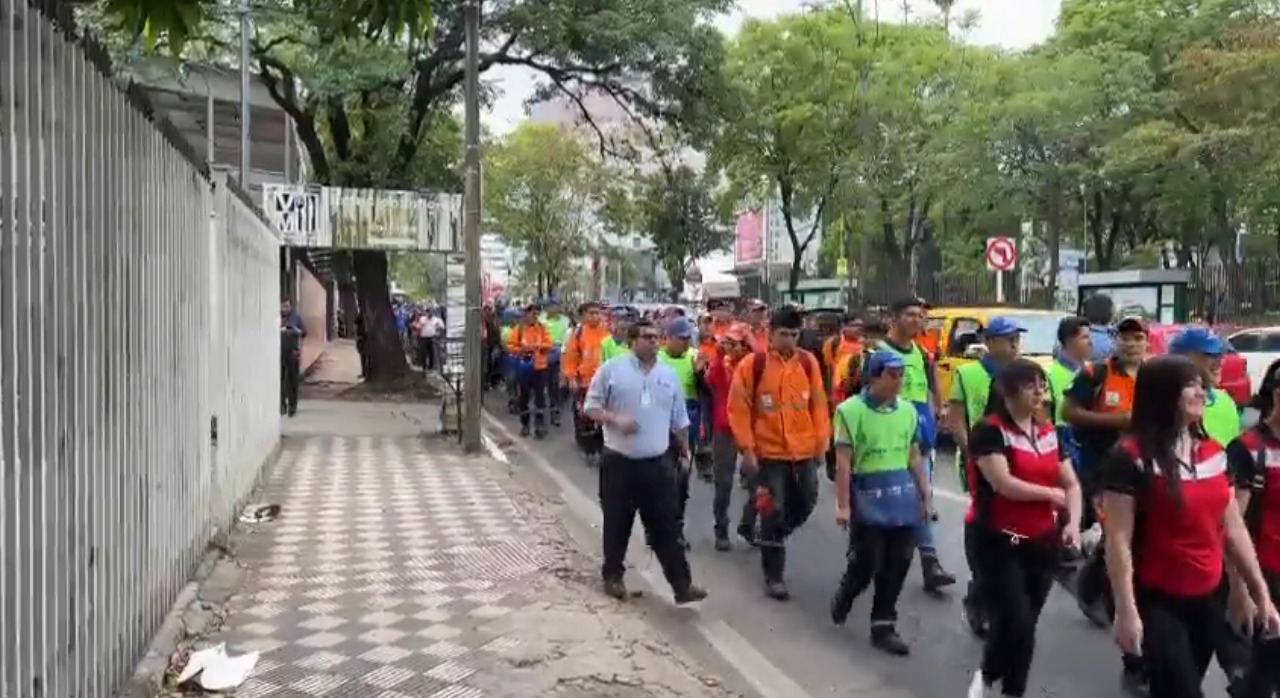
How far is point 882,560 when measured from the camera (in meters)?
6.75

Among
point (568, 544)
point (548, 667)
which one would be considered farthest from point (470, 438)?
point (548, 667)

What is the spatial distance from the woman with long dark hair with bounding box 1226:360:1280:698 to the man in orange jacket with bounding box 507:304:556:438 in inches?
511

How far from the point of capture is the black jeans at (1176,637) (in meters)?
4.27

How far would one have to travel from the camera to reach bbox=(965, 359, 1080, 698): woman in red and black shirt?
5.21 m

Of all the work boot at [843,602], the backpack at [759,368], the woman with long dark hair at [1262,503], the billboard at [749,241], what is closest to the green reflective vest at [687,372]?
the backpack at [759,368]

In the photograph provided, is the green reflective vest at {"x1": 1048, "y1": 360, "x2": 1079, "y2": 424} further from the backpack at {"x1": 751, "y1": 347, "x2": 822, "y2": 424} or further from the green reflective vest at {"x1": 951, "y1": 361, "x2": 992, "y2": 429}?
the backpack at {"x1": 751, "y1": 347, "x2": 822, "y2": 424}

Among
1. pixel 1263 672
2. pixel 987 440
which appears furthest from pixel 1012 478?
pixel 1263 672

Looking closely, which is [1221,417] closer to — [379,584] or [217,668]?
[217,668]

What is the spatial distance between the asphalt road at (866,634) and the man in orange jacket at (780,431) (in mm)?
399

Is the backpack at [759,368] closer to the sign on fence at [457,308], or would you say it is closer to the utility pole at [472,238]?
the utility pole at [472,238]

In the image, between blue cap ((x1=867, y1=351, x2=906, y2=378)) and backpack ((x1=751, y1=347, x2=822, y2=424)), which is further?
backpack ((x1=751, y1=347, x2=822, y2=424))

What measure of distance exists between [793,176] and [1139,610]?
30764 mm

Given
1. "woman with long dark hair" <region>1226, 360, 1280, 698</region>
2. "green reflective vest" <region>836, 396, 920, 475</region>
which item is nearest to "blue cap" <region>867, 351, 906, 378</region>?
"green reflective vest" <region>836, 396, 920, 475</region>

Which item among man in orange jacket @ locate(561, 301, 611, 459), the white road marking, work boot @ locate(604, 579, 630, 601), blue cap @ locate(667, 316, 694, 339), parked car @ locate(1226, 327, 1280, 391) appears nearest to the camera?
the white road marking
